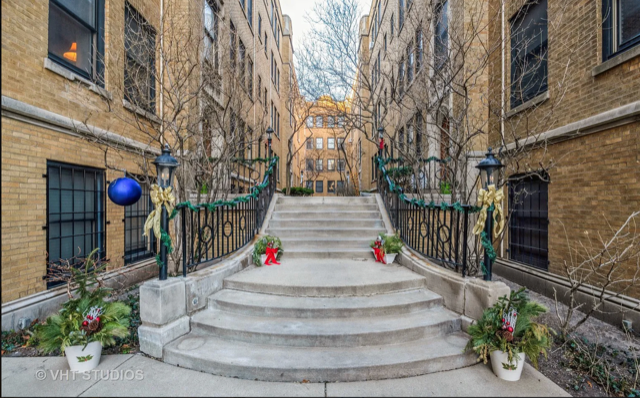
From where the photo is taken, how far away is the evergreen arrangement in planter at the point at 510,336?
3230mm

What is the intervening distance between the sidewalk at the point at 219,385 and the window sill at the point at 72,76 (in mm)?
4460

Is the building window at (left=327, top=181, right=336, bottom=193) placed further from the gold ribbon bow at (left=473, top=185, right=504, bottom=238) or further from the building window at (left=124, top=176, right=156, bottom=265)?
the gold ribbon bow at (left=473, top=185, right=504, bottom=238)

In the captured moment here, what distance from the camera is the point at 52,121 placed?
16.5 feet

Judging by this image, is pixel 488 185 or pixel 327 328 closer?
pixel 327 328

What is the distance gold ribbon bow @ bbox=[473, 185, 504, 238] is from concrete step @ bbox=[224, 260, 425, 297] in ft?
4.72

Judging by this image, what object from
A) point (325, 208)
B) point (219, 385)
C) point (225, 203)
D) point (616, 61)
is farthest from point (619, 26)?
point (219, 385)

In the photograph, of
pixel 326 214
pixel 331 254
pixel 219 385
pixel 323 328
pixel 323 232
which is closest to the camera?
pixel 219 385

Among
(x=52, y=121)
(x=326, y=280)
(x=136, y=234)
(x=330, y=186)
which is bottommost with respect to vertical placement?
(x=326, y=280)

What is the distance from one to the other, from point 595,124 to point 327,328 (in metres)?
5.61

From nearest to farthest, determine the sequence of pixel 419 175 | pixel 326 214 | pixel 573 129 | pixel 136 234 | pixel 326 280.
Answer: pixel 326 280 < pixel 573 129 < pixel 136 234 < pixel 419 175 < pixel 326 214

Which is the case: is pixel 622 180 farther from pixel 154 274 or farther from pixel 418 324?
pixel 154 274

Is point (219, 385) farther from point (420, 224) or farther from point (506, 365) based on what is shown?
point (420, 224)

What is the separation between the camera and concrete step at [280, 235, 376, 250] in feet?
22.2

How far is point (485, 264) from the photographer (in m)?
3.96
